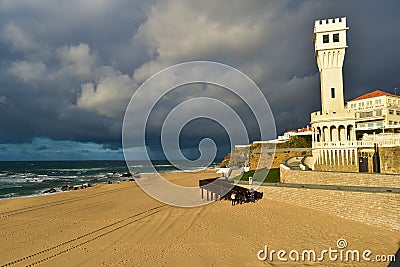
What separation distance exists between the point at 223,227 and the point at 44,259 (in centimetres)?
725

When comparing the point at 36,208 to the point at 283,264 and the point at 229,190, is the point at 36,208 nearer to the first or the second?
the point at 229,190

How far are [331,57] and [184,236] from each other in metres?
20.5

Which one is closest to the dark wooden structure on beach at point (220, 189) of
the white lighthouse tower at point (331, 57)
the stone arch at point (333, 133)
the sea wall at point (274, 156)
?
the stone arch at point (333, 133)

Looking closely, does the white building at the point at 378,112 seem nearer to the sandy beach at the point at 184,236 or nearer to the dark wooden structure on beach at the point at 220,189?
the dark wooden structure on beach at the point at 220,189

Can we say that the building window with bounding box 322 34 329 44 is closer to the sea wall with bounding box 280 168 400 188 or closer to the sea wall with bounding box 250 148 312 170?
the sea wall with bounding box 250 148 312 170

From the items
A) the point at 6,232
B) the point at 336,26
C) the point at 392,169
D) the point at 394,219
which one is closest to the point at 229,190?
the point at 394,219

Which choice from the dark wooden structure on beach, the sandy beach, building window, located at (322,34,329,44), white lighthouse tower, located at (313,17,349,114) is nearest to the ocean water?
the sandy beach

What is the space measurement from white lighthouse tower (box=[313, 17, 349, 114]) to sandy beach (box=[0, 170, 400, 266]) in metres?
12.7

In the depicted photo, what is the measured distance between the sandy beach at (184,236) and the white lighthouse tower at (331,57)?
1272 centimetres

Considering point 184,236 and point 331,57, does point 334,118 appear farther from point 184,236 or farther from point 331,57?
point 184,236

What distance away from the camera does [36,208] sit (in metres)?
20.0

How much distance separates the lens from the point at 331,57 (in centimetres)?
2328

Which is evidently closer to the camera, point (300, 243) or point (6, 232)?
point (300, 243)

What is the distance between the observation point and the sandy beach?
29.8 ft
